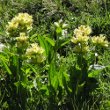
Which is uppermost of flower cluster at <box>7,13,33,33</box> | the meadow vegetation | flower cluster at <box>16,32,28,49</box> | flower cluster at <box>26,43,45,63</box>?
flower cluster at <box>7,13,33,33</box>

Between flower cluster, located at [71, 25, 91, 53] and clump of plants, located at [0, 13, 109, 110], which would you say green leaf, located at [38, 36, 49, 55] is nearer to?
clump of plants, located at [0, 13, 109, 110]

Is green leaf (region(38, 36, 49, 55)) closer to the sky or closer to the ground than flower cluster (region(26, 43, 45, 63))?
closer to the ground

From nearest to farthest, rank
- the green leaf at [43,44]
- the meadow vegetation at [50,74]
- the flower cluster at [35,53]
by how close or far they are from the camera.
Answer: the flower cluster at [35,53], the meadow vegetation at [50,74], the green leaf at [43,44]

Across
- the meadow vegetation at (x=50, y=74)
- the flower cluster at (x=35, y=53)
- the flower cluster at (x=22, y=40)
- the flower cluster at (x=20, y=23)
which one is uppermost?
the flower cluster at (x=20, y=23)

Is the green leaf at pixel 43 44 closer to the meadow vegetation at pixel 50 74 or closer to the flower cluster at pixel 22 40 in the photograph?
the meadow vegetation at pixel 50 74

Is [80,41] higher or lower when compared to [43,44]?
higher

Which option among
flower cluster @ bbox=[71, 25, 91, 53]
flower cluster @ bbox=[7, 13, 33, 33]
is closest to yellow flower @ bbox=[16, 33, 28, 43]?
flower cluster @ bbox=[7, 13, 33, 33]

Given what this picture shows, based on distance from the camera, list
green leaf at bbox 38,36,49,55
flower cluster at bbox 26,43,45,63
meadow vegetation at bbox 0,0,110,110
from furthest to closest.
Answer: green leaf at bbox 38,36,49,55, meadow vegetation at bbox 0,0,110,110, flower cluster at bbox 26,43,45,63

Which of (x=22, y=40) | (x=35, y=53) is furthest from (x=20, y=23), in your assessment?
(x=35, y=53)

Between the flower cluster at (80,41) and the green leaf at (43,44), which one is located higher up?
the flower cluster at (80,41)

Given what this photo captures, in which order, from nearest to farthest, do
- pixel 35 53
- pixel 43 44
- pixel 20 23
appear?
pixel 35 53, pixel 20 23, pixel 43 44

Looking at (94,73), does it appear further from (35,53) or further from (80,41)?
(35,53)

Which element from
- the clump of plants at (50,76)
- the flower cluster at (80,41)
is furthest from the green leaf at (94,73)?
the flower cluster at (80,41)

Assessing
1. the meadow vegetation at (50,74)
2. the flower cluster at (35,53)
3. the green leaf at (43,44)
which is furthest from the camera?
the green leaf at (43,44)
